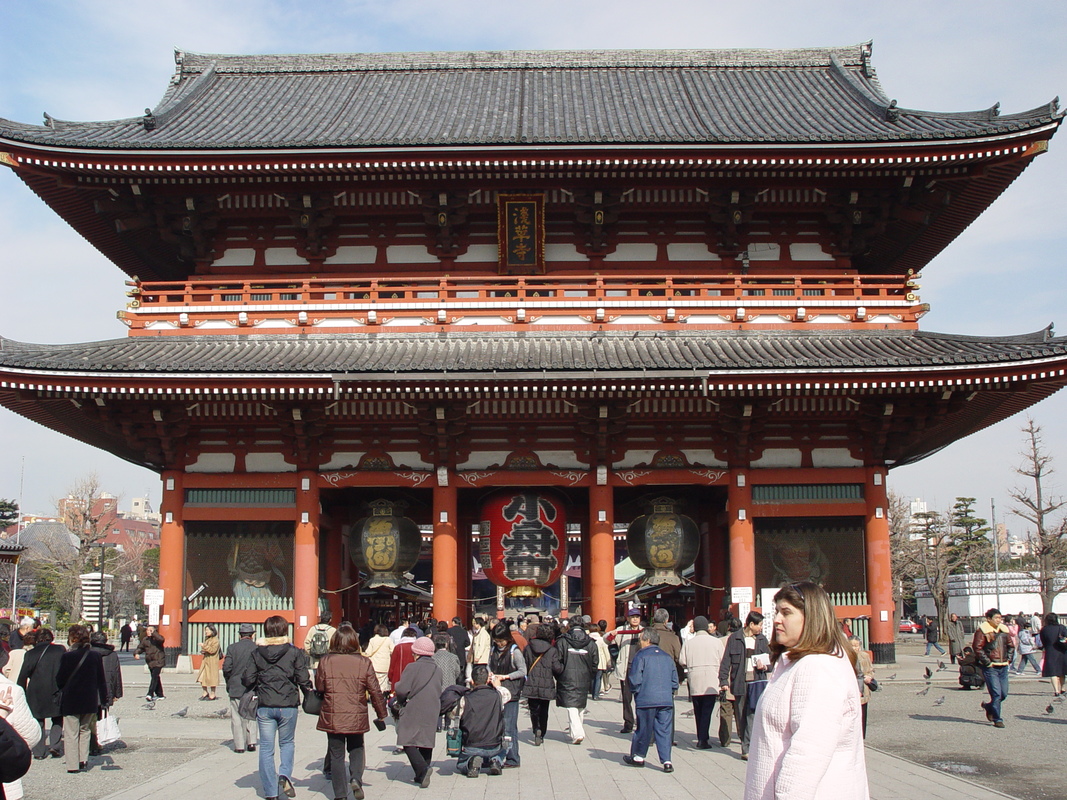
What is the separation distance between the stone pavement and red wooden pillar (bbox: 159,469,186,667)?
5.96 metres

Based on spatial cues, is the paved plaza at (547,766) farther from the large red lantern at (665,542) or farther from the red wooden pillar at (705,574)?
the red wooden pillar at (705,574)

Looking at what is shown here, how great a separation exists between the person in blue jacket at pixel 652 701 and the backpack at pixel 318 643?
679 centimetres

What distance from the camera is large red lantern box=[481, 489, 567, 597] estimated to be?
2098 cm

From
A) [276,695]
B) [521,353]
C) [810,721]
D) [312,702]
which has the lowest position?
[312,702]

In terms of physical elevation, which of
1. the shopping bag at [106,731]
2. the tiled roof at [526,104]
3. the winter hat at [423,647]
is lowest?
the shopping bag at [106,731]

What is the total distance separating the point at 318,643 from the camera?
666 inches

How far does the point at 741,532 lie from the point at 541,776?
10.4 metres

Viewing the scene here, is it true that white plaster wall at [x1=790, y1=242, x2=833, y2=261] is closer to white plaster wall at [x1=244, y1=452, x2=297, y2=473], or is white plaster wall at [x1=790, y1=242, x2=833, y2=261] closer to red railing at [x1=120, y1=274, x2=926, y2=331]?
red railing at [x1=120, y1=274, x2=926, y2=331]

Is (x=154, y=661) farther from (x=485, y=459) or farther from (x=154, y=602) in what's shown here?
(x=485, y=459)

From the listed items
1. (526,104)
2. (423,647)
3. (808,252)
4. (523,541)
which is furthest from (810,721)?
(526,104)

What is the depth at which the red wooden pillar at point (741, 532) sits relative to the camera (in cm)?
2033

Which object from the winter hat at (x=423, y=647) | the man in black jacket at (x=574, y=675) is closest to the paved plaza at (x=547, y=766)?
the man in black jacket at (x=574, y=675)

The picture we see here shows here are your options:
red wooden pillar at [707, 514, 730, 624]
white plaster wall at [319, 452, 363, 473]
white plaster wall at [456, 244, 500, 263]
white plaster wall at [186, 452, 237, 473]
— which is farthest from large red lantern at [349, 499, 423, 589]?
red wooden pillar at [707, 514, 730, 624]

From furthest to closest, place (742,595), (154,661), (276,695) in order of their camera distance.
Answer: (742,595), (154,661), (276,695)
